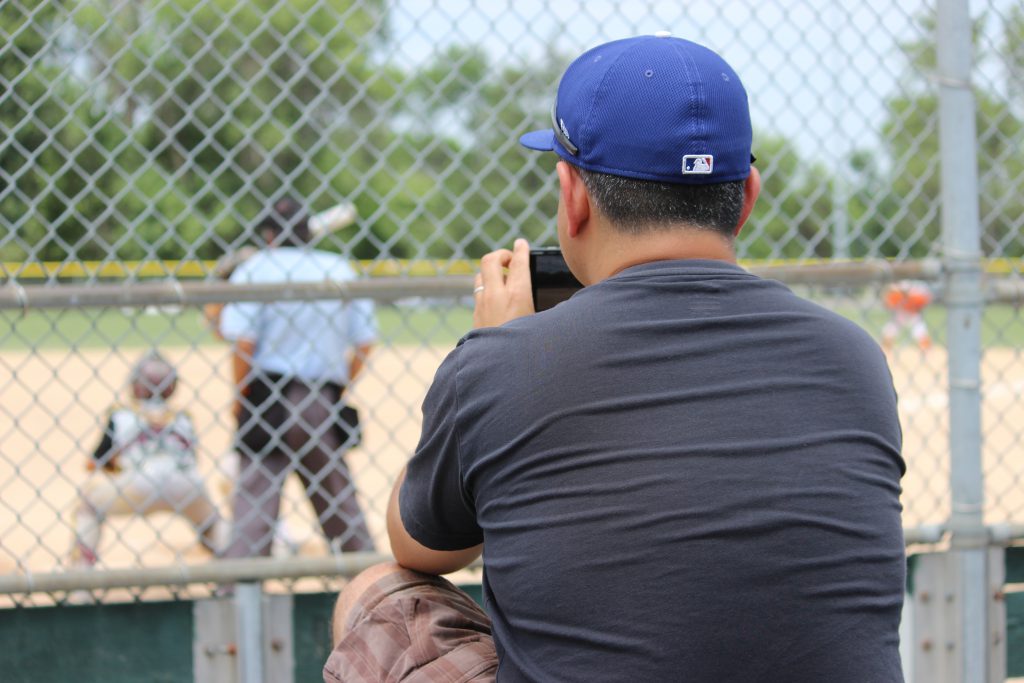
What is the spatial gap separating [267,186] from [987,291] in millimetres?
21113

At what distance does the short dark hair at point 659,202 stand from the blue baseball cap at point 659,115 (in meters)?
0.02

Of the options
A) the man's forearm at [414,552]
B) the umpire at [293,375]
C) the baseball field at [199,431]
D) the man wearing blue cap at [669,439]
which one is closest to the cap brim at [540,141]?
the man wearing blue cap at [669,439]

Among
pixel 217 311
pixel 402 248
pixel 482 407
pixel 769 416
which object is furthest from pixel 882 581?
pixel 402 248

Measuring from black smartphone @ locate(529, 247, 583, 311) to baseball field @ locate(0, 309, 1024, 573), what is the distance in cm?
138

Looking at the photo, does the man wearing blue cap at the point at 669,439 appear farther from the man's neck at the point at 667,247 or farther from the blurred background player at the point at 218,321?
the blurred background player at the point at 218,321

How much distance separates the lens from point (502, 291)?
1.78 meters

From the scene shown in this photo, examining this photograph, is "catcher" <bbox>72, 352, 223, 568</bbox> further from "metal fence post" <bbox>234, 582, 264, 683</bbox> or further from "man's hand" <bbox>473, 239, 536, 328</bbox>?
"man's hand" <bbox>473, 239, 536, 328</bbox>

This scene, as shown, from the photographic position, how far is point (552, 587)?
56.3 inches

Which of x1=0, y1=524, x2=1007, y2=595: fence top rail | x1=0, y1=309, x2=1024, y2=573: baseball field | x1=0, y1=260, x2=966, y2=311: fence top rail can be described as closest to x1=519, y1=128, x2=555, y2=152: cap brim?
x1=0, y1=260, x2=966, y2=311: fence top rail

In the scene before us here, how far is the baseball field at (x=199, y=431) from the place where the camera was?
11.0ft

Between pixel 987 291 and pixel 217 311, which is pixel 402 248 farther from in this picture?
pixel 987 291

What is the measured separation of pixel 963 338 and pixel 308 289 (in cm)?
162

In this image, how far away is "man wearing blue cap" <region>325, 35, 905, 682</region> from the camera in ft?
4.52

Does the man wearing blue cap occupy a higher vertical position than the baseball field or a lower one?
higher
